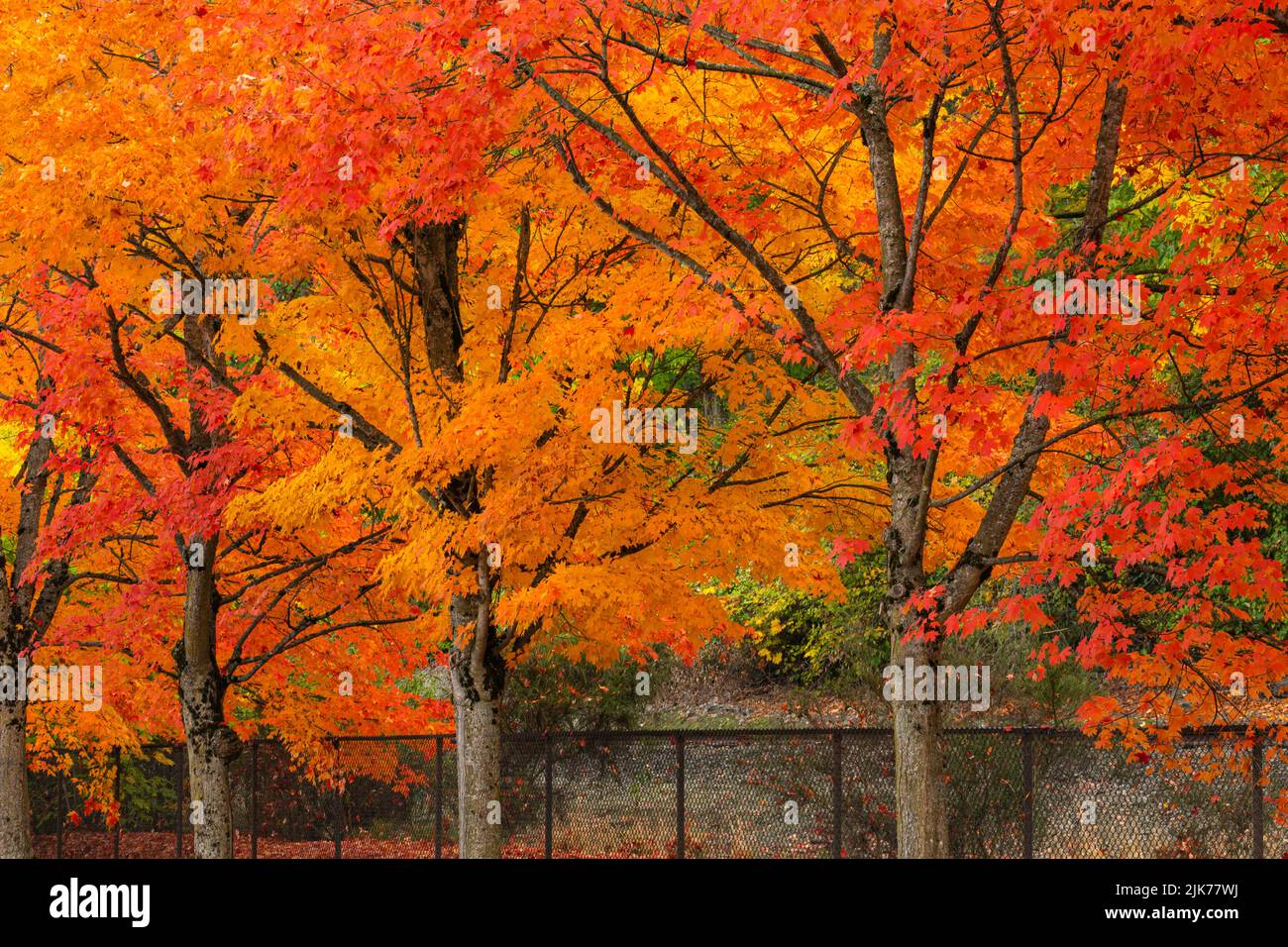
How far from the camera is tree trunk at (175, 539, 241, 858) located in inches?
594

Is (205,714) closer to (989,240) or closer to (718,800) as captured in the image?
(718,800)

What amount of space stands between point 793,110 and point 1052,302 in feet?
11.7

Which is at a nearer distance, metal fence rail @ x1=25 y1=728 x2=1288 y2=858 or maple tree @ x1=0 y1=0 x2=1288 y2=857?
maple tree @ x1=0 y1=0 x2=1288 y2=857

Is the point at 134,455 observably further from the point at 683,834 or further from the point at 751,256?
the point at 751,256

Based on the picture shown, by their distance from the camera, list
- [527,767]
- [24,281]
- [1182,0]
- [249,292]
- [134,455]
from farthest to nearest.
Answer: [527,767], [134,455], [24,281], [249,292], [1182,0]

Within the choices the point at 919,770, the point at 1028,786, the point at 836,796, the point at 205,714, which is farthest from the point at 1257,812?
the point at 205,714

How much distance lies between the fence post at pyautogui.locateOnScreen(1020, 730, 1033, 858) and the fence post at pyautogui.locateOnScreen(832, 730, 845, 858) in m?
1.99

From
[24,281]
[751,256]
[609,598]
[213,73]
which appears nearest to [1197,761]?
[609,598]

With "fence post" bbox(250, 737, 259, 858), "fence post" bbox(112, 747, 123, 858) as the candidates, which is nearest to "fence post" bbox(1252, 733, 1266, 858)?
"fence post" bbox(250, 737, 259, 858)

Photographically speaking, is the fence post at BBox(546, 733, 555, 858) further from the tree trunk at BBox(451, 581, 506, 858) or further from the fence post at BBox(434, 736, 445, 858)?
the tree trunk at BBox(451, 581, 506, 858)

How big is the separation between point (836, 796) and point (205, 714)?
6.81m

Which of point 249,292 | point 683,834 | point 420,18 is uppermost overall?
point 420,18

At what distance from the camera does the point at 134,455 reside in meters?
16.5

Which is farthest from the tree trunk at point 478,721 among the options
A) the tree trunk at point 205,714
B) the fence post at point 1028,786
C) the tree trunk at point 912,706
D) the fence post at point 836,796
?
the fence post at point 1028,786
